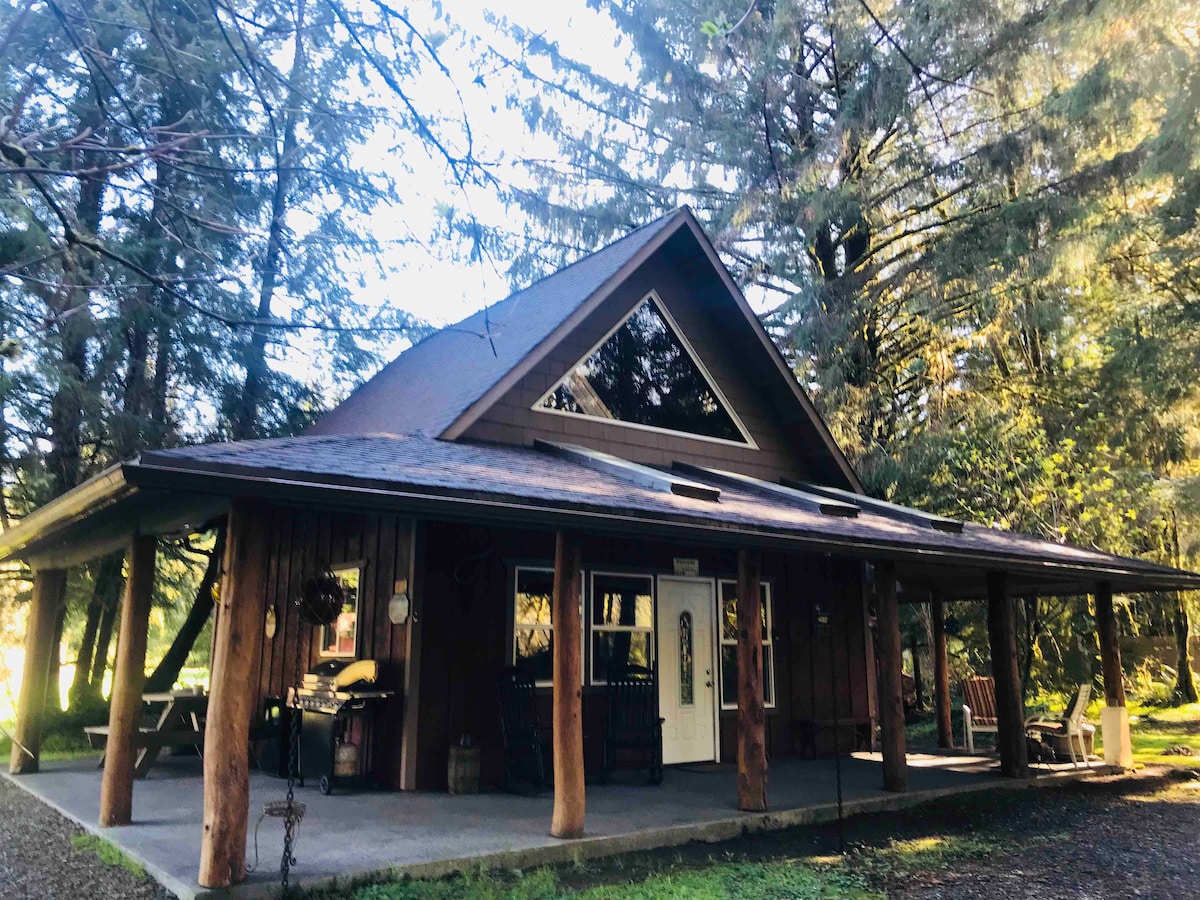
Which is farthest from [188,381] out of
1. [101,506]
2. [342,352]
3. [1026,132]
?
[1026,132]

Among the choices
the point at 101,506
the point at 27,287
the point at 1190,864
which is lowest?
the point at 1190,864

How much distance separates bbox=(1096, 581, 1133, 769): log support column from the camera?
1046cm

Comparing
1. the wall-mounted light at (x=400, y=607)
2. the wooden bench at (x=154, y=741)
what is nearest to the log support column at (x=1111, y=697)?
the wall-mounted light at (x=400, y=607)

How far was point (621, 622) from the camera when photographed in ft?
31.3

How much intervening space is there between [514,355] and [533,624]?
9.13 ft

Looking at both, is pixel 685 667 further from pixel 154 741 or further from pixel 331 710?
pixel 154 741

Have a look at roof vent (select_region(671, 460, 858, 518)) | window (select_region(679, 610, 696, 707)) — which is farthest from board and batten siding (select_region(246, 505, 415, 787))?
roof vent (select_region(671, 460, 858, 518))

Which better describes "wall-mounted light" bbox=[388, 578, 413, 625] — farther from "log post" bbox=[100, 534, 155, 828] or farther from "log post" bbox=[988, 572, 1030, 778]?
"log post" bbox=[988, 572, 1030, 778]

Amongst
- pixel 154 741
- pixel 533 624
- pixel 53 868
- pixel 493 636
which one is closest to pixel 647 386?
pixel 533 624

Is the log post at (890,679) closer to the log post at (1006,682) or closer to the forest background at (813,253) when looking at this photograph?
the log post at (1006,682)

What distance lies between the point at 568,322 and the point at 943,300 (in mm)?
8009

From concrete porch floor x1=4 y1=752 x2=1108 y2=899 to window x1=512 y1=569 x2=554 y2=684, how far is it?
4.06ft

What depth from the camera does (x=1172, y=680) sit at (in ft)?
64.4

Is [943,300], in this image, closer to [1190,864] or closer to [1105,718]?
[1105,718]
